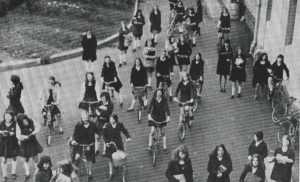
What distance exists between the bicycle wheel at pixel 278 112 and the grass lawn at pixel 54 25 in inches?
331

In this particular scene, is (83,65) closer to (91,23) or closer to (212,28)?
(91,23)

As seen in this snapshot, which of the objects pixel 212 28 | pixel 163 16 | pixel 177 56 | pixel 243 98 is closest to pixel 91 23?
pixel 163 16

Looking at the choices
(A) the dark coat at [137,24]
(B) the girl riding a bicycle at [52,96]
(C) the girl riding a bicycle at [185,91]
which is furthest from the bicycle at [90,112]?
(A) the dark coat at [137,24]

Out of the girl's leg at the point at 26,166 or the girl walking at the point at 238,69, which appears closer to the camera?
the girl's leg at the point at 26,166

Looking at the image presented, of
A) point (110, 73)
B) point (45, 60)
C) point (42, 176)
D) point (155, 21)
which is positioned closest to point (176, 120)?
point (110, 73)

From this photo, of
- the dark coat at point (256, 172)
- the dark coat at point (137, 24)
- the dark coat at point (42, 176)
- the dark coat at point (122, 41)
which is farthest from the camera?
the dark coat at point (137, 24)

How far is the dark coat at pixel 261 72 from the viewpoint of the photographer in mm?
19578

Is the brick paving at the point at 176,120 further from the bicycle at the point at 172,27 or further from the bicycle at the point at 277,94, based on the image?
the bicycle at the point at 172,27

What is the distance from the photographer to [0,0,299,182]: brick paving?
1684 cm

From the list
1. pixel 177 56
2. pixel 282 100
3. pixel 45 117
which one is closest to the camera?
pixel 45 117

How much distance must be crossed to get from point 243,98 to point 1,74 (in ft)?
26.7

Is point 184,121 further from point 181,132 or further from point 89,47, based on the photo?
point 89,47

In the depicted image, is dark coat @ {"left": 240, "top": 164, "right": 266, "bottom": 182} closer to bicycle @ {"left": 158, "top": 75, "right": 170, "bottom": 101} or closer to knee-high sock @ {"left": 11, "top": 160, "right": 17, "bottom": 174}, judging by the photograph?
bicycle @ {"left": 158, "top": 75, "right": 170, "bottom": 101}

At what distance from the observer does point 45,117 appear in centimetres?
1802
